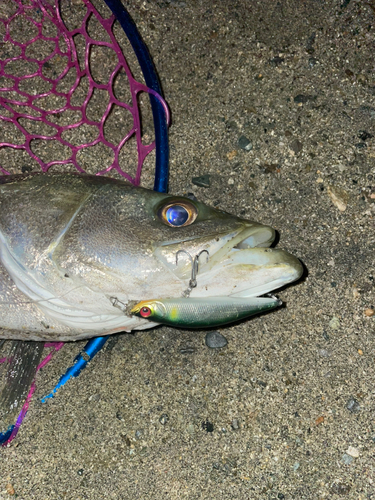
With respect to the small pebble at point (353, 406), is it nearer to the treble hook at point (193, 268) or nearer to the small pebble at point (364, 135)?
the treble hook at point (193, 268)

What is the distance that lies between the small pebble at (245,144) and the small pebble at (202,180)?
251 mm

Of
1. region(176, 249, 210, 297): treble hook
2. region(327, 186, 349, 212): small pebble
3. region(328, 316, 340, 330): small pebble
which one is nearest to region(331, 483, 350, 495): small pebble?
region(328, 316, 340, 330): small pebble

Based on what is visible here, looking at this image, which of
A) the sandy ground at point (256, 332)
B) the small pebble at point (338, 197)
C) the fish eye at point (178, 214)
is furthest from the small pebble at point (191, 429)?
the small pebble at point (338, 197)

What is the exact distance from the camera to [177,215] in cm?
152

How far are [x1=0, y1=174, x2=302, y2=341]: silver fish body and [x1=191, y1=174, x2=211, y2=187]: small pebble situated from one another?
0.63m

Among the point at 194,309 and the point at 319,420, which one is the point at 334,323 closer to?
the point at 319,420

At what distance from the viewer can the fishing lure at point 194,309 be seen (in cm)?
139

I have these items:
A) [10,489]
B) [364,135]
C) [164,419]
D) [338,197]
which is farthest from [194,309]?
[364,135]

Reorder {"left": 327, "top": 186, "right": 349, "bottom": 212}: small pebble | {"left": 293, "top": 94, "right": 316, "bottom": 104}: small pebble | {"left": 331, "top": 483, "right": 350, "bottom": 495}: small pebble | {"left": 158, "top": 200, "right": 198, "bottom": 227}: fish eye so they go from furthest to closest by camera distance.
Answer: {"left": 293, "top": 94, "right": 316, "bottom": 104}: small pebble → {"left": 327, "top": 186, "right": 349, "bottom": 212}: small pebble → {"left": 331, "top": 483, "right": 350, "bottom": 495}: small pebble → {"left": 158, "top": 200, "right": 198, "bottom": 227}: fish eye

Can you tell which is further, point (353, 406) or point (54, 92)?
point (54, 92)

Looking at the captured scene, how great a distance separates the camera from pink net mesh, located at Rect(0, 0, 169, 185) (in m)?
2.19

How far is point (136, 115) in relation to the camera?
2.13 metres

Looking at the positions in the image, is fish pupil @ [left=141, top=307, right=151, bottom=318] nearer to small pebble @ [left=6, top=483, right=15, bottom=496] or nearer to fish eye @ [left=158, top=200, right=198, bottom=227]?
fish eye @ [left=158, top=200, right=198, bottom=227]

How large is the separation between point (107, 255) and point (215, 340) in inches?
33.0
